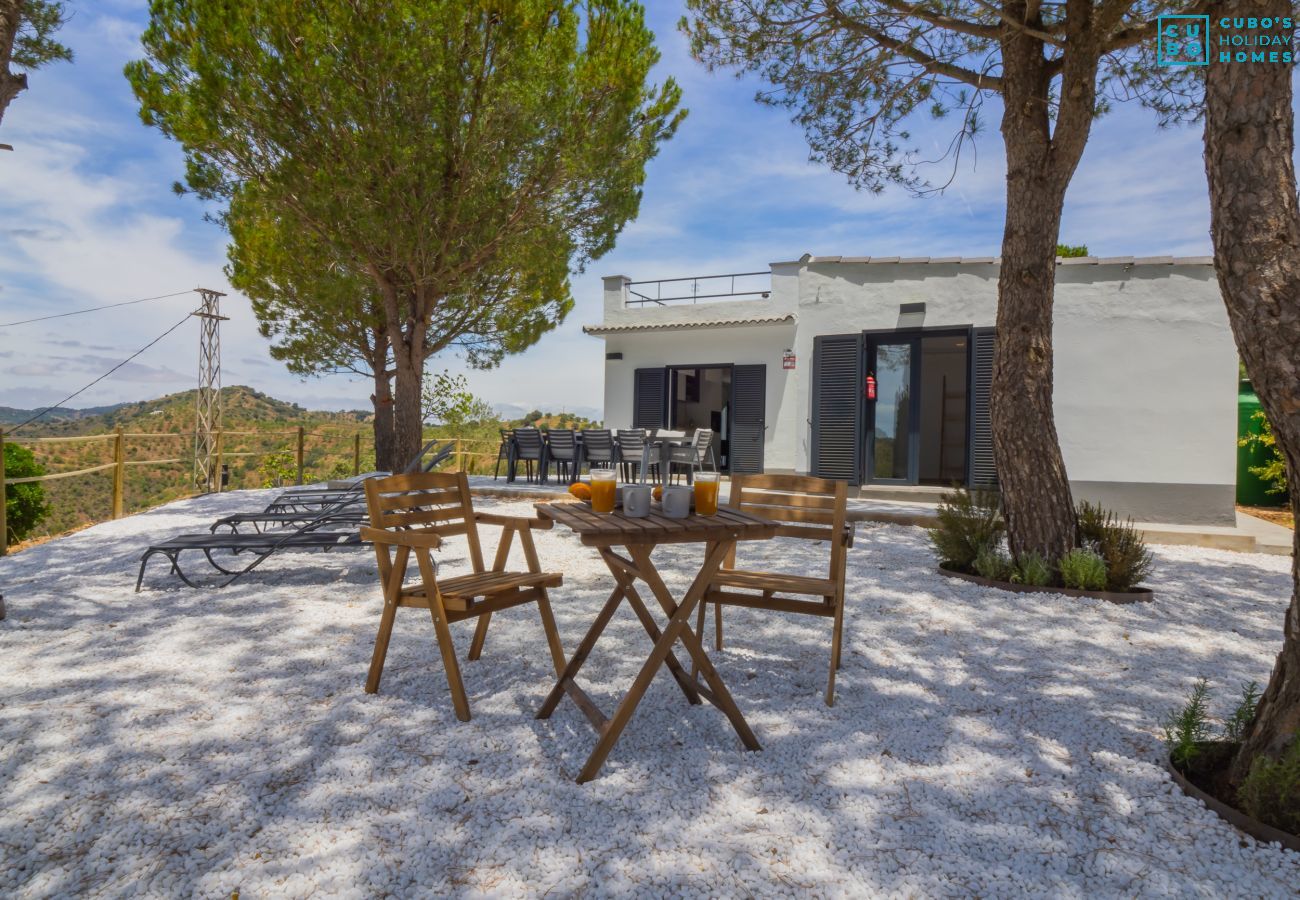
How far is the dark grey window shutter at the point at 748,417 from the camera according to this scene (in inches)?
441

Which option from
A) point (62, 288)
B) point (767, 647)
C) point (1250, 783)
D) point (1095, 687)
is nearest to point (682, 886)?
point (1250, 783)

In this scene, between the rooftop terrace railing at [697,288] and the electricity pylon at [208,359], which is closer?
the rooftop terrace railing at [697,288]

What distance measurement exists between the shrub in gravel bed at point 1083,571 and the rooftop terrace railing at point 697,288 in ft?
25.4

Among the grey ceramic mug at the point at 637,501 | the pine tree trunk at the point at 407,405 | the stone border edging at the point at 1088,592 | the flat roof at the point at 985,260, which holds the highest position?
the flat roof at the point at 985,260

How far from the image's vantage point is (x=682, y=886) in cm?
153

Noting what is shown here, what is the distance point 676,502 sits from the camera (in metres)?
2.36

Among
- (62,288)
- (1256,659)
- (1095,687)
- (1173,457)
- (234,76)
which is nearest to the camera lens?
(1095,687)

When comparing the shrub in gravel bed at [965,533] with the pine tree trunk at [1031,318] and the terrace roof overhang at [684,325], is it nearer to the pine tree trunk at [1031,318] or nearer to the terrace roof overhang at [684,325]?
the pine tree trunk at [1031,318]

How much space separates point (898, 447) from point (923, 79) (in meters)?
4.53

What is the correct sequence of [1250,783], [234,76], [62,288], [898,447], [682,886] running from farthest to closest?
1. [62,288]
2. [898,447]
3. [234,76]
4. [1250,783]
5. [682,886]

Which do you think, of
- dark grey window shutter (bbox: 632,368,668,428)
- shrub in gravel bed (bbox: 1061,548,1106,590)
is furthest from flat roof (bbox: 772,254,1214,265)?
shrub in gravel bed (bbox: 1061,548,1106,590)

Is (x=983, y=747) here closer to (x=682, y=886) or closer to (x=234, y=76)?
(x=682, y=886)

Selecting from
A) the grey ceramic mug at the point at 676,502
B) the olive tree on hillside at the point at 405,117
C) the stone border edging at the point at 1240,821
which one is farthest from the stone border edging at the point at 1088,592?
the olive tree on hillside at the point at 405,117

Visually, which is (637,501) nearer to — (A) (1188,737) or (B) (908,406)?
(A) (1188,737)
